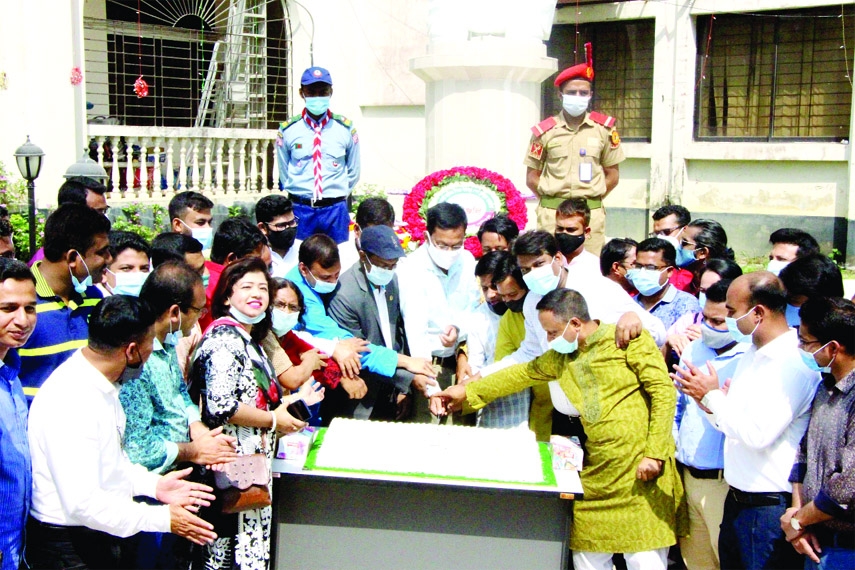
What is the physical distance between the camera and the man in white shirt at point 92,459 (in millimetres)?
2771

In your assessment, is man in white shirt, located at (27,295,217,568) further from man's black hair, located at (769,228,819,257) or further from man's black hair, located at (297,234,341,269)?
man's black hair, located at (769,228,819,257)

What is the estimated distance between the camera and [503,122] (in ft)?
27.2

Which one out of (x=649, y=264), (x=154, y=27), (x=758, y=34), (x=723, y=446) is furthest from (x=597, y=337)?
(x=154, y=27)

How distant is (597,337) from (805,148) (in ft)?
30.0

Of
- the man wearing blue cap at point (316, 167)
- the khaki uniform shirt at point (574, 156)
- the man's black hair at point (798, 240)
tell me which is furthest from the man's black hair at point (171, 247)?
the khaki uniform shirt at point (574, 156)

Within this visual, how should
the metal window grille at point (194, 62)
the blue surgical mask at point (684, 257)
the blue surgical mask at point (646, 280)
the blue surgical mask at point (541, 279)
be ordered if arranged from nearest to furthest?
the blue surgical mask at point (541, 279) → the blue surgical mask at point (646, 280) → the blue surgical mask at point (684, 257) → the metal window grille at point (194, 62)

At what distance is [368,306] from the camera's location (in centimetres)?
454

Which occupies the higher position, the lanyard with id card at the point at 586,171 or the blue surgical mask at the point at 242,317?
the lanyard with id card at the point at 586,171

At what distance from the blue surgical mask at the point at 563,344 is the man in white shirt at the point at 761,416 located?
499mm

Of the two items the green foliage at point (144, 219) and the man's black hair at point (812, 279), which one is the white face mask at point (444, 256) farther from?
the green foliage at point (144, 219)

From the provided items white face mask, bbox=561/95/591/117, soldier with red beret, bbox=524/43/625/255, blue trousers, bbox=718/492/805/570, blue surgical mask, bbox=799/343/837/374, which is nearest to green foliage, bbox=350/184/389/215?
soldier with red beret, bbox=524/43/625/255

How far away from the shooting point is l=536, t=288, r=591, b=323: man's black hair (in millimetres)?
3701

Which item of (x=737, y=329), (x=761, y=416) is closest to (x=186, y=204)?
(x=737, y=329)

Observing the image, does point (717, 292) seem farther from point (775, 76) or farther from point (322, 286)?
point (775, 76)
